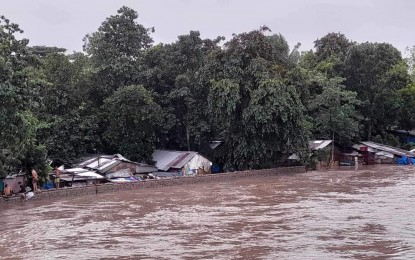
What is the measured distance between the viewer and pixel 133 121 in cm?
2891

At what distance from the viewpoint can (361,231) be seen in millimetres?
13562

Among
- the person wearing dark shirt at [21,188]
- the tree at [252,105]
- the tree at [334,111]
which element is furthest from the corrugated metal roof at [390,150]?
the person wearing dark shirt at [21,188]

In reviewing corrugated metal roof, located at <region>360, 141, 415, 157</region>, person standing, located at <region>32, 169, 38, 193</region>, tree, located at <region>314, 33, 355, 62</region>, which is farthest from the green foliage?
person standing, located at <region>32, 169, 38, 193</region>

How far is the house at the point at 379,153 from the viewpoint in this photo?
37741 mm

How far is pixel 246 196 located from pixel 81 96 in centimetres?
1285

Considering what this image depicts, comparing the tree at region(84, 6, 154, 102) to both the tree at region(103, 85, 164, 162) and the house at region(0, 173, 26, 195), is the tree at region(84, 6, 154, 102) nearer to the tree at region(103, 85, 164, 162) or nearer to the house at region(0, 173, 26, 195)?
the tree at region(103, 85, 164, 162)

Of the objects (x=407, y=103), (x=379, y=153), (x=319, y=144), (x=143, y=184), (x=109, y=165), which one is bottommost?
(x=143, y=184)

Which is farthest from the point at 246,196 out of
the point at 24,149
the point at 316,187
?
the point at 24,149

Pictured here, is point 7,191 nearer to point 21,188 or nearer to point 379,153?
point 21,188

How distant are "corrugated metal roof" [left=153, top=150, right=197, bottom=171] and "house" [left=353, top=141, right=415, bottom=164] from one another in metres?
15.0

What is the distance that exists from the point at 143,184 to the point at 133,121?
514cm

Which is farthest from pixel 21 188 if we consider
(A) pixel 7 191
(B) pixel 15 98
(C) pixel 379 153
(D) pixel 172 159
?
(C) pixel 379 153

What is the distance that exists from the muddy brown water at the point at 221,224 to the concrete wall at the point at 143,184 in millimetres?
633

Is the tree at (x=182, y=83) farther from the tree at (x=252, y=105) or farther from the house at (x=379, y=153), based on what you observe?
the house at (x=379, y=153)
